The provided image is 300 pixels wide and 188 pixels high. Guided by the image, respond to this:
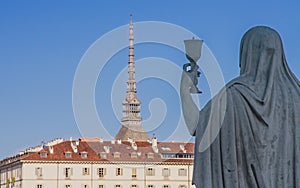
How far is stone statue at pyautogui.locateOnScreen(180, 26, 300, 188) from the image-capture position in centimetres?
854

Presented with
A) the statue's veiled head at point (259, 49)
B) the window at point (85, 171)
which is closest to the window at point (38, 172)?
the window at point (85, 171)

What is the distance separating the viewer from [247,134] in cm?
859

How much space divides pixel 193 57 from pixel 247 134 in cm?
73

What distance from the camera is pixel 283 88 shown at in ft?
28.8

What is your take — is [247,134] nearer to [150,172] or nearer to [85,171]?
[85,171]

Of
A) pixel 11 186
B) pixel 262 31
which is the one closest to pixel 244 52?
pixel 262 31

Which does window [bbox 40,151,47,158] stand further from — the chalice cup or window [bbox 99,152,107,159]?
the chalice cup

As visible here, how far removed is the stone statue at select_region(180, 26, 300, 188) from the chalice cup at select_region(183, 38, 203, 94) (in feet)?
0.16

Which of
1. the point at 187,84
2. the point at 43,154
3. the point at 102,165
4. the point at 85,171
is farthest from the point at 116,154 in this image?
the point at 187,84

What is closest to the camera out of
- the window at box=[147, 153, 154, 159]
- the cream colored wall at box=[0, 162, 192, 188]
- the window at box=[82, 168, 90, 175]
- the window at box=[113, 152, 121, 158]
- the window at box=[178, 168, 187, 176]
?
the window at box=[113, 152, 121, 158]

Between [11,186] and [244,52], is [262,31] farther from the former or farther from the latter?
[11,186]

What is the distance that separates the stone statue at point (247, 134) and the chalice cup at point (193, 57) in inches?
1.9

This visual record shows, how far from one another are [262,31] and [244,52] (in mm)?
223

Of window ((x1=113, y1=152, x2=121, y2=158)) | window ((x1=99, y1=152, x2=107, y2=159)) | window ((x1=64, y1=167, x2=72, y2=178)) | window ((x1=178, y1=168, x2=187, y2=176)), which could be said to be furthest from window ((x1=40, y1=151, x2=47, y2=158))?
window ((x1=178, y1=168, x2=187, y2=176))
